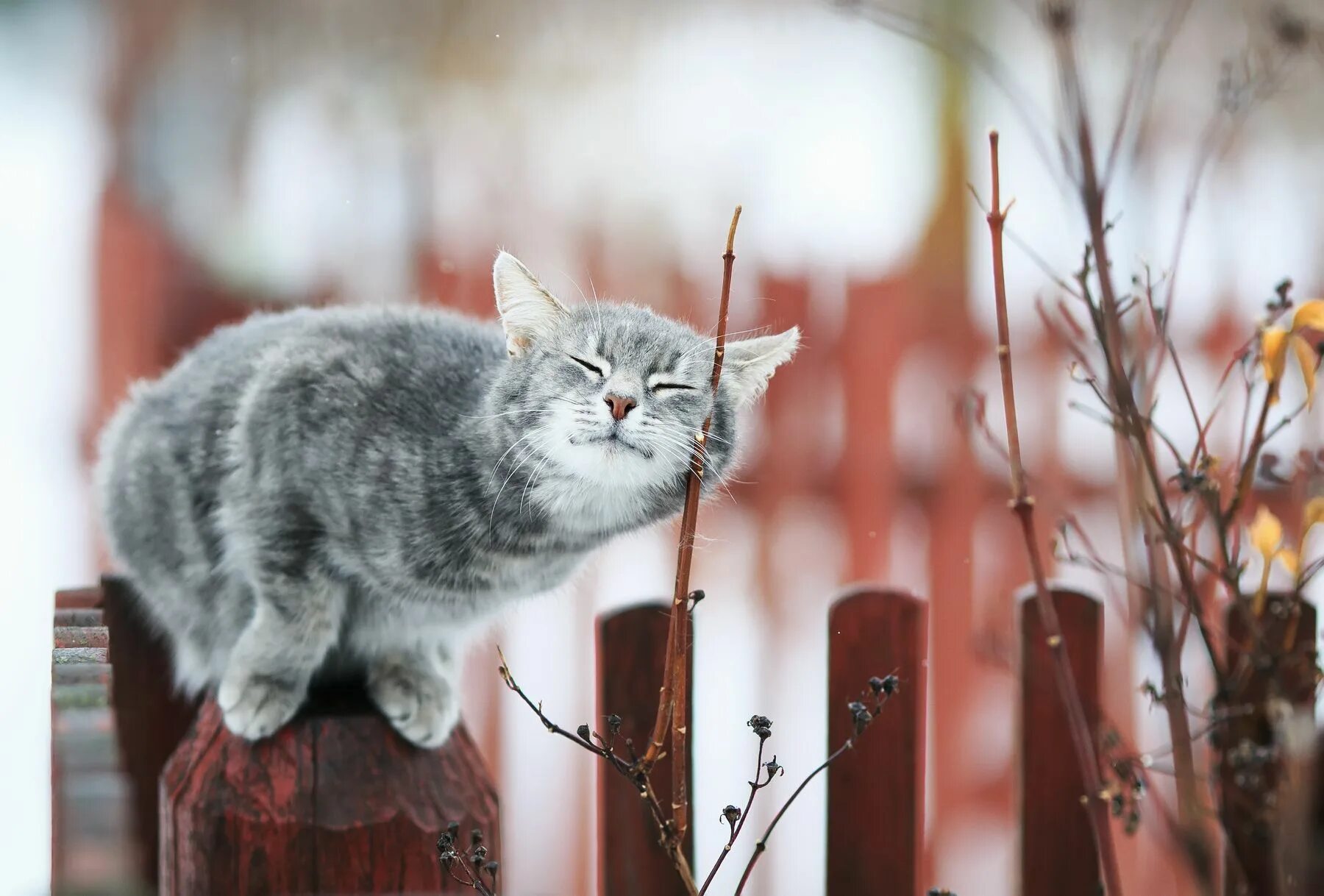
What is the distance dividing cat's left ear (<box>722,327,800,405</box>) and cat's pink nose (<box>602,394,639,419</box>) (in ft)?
0.18

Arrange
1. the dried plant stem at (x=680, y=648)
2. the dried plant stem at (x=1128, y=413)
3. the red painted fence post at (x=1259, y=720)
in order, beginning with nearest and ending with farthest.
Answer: the dried plant stem at (x=1128, y=413) < the dried plant stem at (x=680, y=648) < the red painted fence post at (x=1259, y=720)

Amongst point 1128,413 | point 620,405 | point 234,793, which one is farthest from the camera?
point 234,793

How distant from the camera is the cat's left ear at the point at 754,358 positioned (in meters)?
0.61

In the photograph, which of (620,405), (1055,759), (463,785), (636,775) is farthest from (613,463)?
(1055,759)

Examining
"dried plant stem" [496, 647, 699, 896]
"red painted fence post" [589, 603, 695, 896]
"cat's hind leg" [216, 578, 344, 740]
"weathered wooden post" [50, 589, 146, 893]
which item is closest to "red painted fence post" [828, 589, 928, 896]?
"red painted fence post" [589, 603, 695, 896]

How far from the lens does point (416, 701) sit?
77 centimetres

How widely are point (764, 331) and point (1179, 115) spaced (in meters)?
0.69

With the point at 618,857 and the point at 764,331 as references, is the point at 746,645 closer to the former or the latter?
the point at 618,857

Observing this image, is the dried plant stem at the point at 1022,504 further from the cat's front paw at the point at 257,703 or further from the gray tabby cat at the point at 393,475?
the cat's front paw at the point at 257,703

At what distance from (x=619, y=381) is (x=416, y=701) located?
0.99 ft

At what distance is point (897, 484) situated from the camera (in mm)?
1156

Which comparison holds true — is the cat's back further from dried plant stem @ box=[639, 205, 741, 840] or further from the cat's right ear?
dried plant stem @ box=[639, 205, 741, 840]

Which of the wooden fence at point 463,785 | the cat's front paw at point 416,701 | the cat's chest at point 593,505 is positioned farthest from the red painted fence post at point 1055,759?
the cat's front paw at point 416,701

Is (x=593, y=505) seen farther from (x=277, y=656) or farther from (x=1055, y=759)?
(x=1055, y=759)
